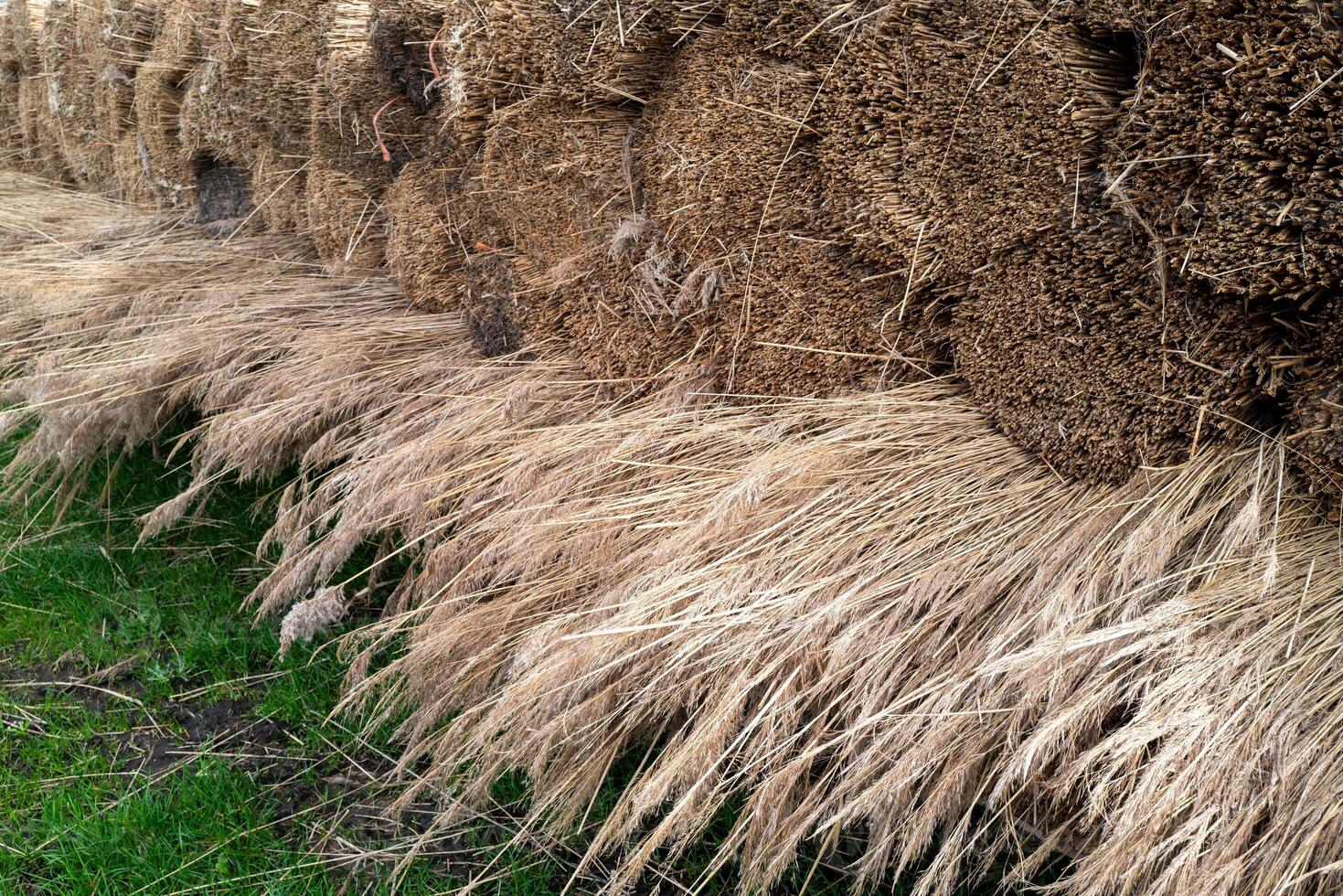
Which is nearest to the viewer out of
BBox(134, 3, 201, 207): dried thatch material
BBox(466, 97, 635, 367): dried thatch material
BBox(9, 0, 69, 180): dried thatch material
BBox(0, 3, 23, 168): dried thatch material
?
BBox(466, 97, 635, 367): dried thatch material

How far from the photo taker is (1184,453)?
151 cm

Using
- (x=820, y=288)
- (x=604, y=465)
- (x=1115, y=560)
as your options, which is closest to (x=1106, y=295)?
(x=1115, y=560)

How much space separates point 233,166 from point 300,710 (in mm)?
2088

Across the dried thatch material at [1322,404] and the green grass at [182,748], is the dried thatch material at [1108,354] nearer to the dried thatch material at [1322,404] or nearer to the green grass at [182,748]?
the dried thatch material at [1322,404]

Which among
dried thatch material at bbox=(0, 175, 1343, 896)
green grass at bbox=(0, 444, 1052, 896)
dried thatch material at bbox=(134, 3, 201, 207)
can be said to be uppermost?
dried thatch material at bbox=(134, 3, 201, 207)

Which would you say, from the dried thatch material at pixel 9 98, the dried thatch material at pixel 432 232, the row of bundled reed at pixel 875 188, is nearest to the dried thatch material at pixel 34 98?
the dried thatch material at pixel 9 98

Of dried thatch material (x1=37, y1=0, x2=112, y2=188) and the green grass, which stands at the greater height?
dried thatch material (x1=37, y1=0, x2=112, y2=188)

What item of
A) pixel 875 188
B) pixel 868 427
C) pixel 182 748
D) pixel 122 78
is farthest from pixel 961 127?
pixel 122 78

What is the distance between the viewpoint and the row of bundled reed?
4.29 ft

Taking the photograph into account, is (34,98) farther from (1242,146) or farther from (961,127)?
(1242,146)

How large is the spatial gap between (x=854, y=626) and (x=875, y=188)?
70cm

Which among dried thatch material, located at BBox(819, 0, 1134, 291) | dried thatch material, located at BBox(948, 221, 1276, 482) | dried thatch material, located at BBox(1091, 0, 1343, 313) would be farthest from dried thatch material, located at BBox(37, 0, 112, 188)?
dried thatch material, located at BBox(1091, 0, 1343, 313)

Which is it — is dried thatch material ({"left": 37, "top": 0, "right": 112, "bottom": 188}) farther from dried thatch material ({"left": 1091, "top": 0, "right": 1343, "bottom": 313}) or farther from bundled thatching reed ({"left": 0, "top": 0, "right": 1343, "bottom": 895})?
dried thatch material ({"left": 1091, "top": 0, "right": 1343, "bottom": 313})

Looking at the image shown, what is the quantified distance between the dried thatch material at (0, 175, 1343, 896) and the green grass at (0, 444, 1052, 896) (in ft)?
0.59
